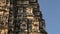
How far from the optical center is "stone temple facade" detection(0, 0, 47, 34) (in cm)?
4122

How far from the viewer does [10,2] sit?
43250 millimetres

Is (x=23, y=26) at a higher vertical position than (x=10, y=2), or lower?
lower

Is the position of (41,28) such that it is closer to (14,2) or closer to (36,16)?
(36,16)

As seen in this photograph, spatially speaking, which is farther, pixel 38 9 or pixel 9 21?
pixel 38 9

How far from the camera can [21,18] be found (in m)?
42.6

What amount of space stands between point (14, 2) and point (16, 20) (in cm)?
261

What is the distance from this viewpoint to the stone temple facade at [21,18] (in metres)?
41.2

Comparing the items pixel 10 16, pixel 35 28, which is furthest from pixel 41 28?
pixel 10 16

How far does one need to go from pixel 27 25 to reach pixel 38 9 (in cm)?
303

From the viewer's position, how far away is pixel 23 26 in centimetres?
4212

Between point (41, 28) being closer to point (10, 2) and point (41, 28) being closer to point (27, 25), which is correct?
point (27, 25)

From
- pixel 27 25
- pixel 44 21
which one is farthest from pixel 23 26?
pixel 44 21

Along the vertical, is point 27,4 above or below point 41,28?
above

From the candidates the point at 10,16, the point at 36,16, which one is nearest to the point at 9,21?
the point at 10,16
